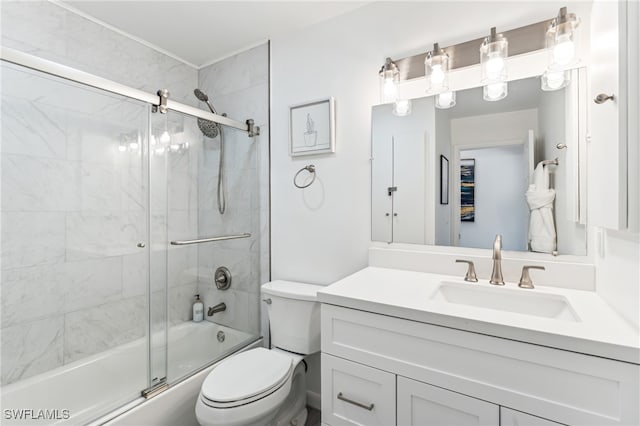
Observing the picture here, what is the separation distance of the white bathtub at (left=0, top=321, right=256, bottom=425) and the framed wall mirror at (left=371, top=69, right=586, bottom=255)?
128 centimetres

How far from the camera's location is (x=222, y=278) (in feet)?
6.48

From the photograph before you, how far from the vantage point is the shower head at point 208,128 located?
1.81 m

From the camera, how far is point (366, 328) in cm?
108

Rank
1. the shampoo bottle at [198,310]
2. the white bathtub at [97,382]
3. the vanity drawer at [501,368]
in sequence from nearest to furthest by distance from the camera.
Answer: the vanity drawer at [501,368]
the white bathtub at [97,382]
the shampoo bottle at [198,310]

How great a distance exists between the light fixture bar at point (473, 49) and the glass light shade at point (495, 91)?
0.43ft

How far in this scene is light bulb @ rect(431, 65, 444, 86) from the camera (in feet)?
4.62

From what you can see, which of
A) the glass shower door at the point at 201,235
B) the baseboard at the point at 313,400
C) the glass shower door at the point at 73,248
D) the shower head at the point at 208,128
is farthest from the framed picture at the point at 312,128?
the baseboard at the point at 313,400

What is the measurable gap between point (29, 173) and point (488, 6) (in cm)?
237

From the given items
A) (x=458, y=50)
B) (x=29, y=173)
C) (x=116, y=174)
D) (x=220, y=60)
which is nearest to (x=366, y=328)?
(x=458, y=50)

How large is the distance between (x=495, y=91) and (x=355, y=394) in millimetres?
1414

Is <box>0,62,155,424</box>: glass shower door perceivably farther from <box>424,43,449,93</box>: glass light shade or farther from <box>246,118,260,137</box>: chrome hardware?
<box>424,43,449,93</box>: glass light shade

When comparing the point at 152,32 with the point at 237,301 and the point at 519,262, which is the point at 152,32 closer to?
the point at 237,301

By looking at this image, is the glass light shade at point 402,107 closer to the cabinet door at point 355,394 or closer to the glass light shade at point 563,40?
the glass light shade at point 563,40

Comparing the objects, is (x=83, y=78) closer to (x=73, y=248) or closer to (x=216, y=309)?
(x=73, y=248)
